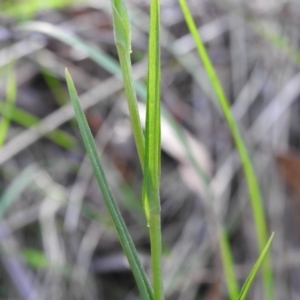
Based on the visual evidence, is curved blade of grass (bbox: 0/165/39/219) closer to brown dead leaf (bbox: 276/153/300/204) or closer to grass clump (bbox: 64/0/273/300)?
brown dead leaf (bbox: 276/153/300/204)

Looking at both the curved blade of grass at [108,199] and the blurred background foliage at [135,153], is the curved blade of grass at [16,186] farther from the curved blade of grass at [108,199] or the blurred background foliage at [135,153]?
the curved blade of grass at [108,199]

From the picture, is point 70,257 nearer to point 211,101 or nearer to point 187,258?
point 187,258

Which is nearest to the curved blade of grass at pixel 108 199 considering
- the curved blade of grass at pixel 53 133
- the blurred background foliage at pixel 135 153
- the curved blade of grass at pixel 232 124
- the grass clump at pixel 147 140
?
the grass clump at pixel 147 140

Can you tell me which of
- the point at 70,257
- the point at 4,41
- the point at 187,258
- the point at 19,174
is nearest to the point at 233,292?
→ the point at 187,258

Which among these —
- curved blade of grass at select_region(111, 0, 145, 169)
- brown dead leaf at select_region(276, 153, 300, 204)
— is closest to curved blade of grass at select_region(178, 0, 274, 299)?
curved blade of grass at select_region(111, 0, 145, 169)

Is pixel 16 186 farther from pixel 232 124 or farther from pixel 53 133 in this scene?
pixel 232 124

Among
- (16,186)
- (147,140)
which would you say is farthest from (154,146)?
(16,186)
